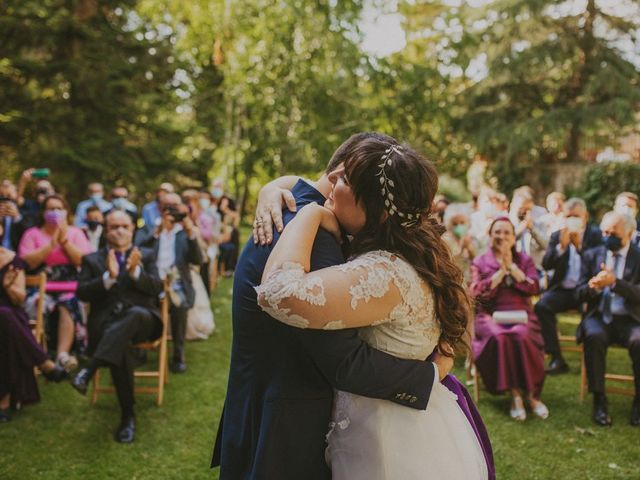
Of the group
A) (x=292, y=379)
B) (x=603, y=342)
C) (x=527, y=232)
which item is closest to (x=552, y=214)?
(x=527, y=232)

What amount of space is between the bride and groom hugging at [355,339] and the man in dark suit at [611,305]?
357 centimetres

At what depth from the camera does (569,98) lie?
59.8 feet

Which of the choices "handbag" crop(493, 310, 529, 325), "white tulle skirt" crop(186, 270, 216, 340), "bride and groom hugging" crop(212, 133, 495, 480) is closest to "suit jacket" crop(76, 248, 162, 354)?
"white tulle skirt" crop(186, 270, 216, 340)

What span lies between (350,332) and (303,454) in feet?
1.44

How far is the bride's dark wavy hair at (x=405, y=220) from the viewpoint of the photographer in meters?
1.67

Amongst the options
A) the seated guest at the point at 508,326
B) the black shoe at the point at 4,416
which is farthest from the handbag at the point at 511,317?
the black shoe at the point at 4,416

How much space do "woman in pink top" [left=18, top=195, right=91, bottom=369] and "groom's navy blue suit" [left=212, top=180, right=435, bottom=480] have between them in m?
4.27

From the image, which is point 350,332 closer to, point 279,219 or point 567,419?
point 279,219

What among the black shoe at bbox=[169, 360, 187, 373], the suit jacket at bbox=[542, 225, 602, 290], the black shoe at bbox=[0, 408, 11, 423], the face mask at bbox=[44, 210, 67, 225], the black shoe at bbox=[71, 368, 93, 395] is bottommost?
the black shoe at bbox=[169, 360, 187, 373]

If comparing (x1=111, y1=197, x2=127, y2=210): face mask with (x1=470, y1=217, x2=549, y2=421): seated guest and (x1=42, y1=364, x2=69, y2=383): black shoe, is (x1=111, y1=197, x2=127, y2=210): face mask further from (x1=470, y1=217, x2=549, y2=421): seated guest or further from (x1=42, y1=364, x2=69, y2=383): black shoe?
(x1=470, y1=217, x2=549, y2=421): seated guest

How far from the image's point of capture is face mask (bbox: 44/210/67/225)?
571 centimetres

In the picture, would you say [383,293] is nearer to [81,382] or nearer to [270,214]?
[270,214]

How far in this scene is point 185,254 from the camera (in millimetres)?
6340

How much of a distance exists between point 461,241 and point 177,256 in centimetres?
319
